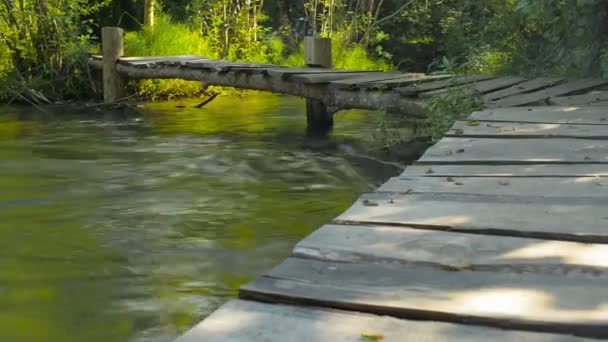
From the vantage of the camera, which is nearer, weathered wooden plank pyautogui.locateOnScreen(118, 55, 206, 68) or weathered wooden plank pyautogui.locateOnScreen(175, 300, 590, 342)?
weathered wooden plank pyautogui.locateOnScreen(175, 300, 590, 342)

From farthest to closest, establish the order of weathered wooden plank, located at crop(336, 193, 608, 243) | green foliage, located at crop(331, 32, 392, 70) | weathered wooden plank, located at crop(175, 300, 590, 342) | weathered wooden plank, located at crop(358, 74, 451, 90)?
green foliage, located at crop(331, 32, 392, 70)
weathered wooden plank, located at crop(358, 74, 451, 90)
weathered wooden plank, located at crop(336, 193, 608, 243)
weathered wooden plank, located at crop(175, 300, 590, 342)

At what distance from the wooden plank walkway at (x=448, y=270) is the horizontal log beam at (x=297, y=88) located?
11.1ft

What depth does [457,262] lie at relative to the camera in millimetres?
1678

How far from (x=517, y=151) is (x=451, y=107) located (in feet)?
6.04

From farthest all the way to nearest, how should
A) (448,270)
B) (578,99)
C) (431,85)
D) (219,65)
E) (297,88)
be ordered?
(219,65), (297,88), (431,85), (578,99), (448,270)

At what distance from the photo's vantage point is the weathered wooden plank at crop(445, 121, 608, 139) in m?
3.67

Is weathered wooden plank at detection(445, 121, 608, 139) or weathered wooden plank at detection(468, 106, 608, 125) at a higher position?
weathered wooden plank at detection(468, 106, 608, 125)

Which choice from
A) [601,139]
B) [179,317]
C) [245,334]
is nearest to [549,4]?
[601,139]

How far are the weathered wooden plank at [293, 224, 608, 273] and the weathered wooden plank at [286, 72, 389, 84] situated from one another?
502cm

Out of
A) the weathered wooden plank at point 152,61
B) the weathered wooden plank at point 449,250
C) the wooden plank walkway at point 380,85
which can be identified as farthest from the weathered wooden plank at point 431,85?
the weathered wooden plank at point 449,250

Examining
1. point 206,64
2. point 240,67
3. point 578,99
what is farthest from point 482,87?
point 206,64

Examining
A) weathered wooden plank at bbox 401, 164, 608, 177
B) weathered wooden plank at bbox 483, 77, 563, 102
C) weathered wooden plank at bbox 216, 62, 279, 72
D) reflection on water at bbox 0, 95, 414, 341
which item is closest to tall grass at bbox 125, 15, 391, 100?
reflection on water at bbox 0, 95, 414, 341

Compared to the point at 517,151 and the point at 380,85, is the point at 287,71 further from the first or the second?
the point at 517,151

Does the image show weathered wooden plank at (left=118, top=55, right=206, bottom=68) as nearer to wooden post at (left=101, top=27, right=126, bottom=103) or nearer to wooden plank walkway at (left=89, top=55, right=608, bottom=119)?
wooden plank walkway at (left=89, top=55, right=608, bottom=119)
